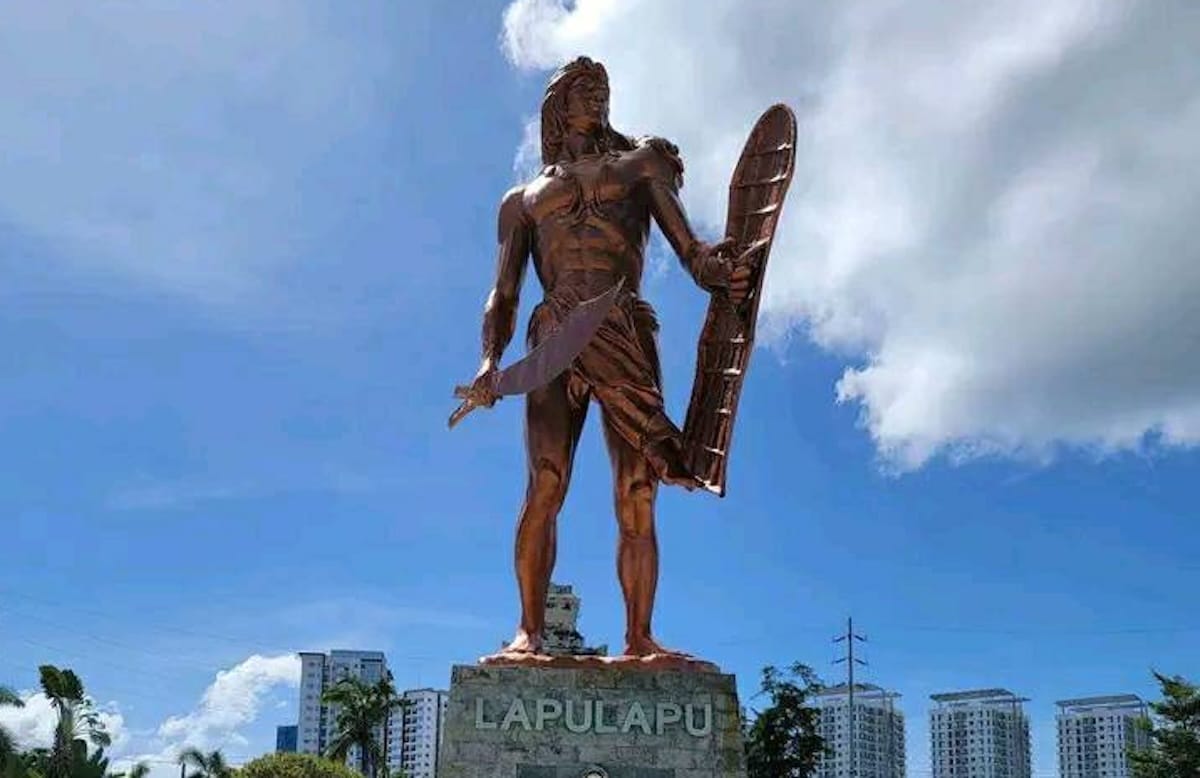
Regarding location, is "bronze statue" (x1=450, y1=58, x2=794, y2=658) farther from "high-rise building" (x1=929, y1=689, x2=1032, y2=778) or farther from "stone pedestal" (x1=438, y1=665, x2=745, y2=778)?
"high-rise building" (x1=929, y1=689, x2=1032, y2=778)

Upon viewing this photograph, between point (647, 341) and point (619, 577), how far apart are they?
1521 mm

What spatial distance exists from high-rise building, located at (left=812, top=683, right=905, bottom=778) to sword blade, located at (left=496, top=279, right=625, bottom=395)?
2006 inches

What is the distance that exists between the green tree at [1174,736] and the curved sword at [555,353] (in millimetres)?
22275

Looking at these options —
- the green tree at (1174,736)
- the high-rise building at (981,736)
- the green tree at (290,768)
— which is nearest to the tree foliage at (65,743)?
the green tree at (290,768)

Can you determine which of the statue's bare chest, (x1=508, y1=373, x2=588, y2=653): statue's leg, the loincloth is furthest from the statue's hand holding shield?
(x1=508, y1=373, x2=588, y2=653): statue's leg

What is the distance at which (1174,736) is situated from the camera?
26922 millimetres

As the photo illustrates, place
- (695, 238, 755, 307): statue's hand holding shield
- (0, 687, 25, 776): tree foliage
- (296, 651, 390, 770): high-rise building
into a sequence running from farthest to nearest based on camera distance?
(296, 651, 390, 770): high-rise building < (0, 687, 25, 776): tree foliage < (695, 238, 755, 307): statue's hand holding shield

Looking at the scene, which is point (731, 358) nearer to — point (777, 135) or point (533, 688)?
point (777, 135)

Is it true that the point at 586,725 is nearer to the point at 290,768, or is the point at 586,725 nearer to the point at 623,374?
the point at 623,374

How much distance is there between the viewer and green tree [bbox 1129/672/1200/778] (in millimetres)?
26547

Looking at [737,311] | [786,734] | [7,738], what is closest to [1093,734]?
[786,734]

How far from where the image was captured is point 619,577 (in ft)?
28.3

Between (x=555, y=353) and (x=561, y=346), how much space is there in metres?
0.06

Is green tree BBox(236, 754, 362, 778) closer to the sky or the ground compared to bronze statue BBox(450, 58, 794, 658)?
closer to the ground
